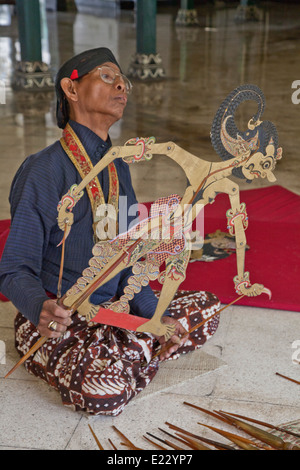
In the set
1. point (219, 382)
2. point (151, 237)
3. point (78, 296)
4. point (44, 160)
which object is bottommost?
point (219, 382)

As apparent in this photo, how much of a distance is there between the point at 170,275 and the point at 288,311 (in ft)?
2.84

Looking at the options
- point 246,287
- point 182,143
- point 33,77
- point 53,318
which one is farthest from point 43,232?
point 33,77

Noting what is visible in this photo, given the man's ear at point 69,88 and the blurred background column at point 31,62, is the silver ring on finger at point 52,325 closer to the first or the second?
the man's ear at point 69,88

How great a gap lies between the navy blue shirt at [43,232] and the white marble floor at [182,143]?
325mm

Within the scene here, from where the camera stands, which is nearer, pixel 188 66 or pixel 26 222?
pixel 26 222

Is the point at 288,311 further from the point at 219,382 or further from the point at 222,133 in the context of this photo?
the point at 222,133

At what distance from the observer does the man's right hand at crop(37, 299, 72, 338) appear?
5.81 feet

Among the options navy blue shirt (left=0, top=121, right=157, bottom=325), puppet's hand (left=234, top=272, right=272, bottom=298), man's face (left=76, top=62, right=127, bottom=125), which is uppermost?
man's face (left=76, top=62, right=127, bottom=125)

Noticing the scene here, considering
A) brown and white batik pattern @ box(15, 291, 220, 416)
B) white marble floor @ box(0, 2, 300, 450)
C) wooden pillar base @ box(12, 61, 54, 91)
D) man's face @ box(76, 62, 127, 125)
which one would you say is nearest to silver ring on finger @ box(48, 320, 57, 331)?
brown and white batik pattern @ box(15, 291, 220, 416)

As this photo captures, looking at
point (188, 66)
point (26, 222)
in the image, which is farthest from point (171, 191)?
point (188, 66)

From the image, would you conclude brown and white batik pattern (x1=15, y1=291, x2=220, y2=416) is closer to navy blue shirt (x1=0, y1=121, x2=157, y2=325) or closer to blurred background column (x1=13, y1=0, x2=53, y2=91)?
navy blue shirt (x1=0, y1=121, x2=157, y2=325)

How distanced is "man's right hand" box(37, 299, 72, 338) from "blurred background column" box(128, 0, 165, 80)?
562 cm

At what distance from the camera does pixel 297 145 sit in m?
4.84

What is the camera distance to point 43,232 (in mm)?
1968
